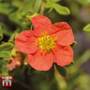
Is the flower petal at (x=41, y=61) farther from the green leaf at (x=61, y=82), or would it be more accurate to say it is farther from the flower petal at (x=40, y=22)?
the green leaf at (x=61, y=82)

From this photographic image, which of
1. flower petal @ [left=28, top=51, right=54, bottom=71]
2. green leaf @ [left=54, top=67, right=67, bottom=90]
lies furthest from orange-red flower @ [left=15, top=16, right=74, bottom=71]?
green leaf @ [left=54, top=67, right=67, bottom=90]

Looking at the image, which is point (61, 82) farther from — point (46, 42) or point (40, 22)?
point (40, 22)

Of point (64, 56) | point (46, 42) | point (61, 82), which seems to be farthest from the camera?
point (61, 82)

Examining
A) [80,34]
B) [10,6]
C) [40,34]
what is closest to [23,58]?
[40,34]

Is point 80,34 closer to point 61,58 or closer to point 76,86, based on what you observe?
point 76,86

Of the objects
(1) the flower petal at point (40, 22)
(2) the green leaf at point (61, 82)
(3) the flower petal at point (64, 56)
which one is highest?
(1) the flower petal at point (40, 22)

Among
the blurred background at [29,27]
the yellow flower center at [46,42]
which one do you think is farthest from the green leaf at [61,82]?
the yellow flower center at [46,42]

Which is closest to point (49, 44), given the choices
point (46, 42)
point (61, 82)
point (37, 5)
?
point (46, 42)
